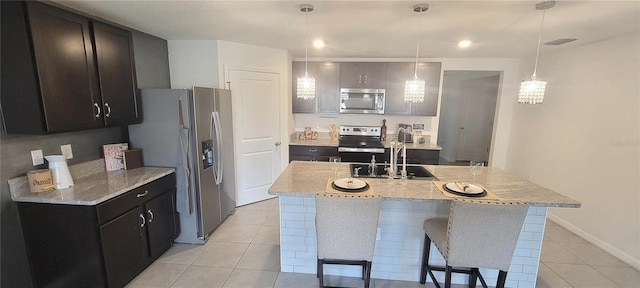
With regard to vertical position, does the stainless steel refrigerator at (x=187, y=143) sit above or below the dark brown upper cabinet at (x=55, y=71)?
below

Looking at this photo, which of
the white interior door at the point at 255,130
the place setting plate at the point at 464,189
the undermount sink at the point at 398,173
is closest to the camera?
the place setting plate at the point at 464,189

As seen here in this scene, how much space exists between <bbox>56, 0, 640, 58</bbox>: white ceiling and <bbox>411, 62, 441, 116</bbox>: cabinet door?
2.76 feet

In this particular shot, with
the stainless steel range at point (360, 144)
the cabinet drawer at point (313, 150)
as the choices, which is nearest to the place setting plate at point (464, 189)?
the stainless steel range at point (360, 144)

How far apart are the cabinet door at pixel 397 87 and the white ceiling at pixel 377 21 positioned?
2.70ft

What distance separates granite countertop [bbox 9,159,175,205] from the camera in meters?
1.91

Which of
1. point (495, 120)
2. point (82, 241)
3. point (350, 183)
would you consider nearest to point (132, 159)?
point (82, 241)

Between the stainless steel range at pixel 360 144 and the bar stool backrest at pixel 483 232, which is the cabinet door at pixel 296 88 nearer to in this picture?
the stainless steel range at pixel 360 144

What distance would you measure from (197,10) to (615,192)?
4347 mm

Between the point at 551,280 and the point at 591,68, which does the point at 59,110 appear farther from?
the point at 591,68

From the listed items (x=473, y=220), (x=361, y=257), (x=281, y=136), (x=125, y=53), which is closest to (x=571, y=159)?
(x=473, y=220)

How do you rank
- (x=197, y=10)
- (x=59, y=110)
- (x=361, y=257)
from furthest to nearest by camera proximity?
(x=197, y=10) → (x=59, y=110) → (x=361, y=257)

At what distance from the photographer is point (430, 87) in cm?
436

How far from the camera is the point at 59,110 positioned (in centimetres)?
198

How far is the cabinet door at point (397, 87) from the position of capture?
4.34 metres
